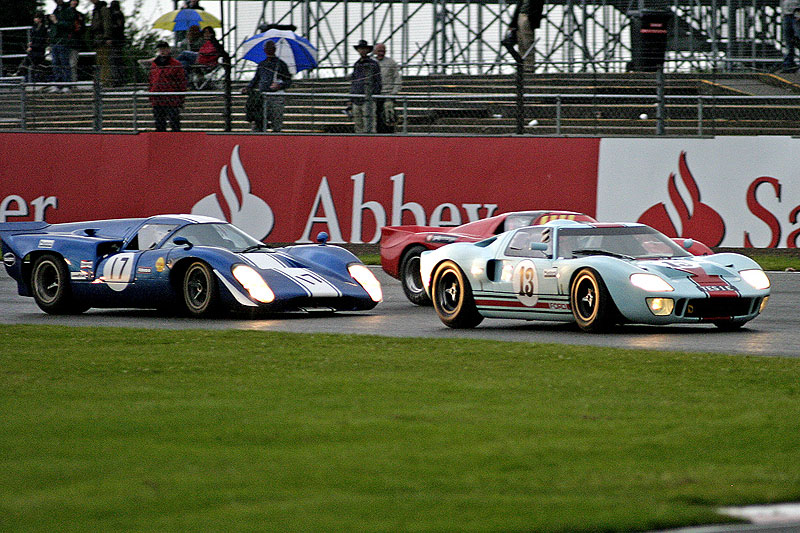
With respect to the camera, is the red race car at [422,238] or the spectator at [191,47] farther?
the spectator at [191,47]

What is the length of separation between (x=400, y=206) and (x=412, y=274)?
5045 mm

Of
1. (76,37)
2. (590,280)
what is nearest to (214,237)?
(590,280)

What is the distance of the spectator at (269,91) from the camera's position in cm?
2131

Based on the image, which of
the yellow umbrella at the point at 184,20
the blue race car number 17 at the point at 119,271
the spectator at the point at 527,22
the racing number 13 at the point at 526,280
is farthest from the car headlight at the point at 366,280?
the yellow umbrella at the point at 184,20

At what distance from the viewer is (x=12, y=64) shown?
2828 centimetres

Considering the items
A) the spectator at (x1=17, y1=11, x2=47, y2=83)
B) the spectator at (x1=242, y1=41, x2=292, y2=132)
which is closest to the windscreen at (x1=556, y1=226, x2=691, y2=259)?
the spectator at (x1=242, y1=41, x2=292, y2=132)

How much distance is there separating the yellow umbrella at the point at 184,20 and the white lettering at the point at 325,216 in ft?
33.5

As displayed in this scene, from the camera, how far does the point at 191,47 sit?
1004 inches

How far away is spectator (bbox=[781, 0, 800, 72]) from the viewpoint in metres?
22.7

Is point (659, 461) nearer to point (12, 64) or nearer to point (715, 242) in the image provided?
point (715, 242)

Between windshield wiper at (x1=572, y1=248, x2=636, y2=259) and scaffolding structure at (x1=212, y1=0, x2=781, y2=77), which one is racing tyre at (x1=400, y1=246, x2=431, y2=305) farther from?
scaffolding structure at (x1=212, y1=0, x2=781, y2=77)

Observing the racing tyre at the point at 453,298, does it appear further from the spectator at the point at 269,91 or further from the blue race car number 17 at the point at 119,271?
the spectator at the point at 269,91

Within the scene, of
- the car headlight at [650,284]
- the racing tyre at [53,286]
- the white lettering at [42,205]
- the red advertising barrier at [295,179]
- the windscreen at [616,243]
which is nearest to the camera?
the car headlight at [650,284]

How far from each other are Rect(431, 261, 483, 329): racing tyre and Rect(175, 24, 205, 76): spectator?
11.2 meters
